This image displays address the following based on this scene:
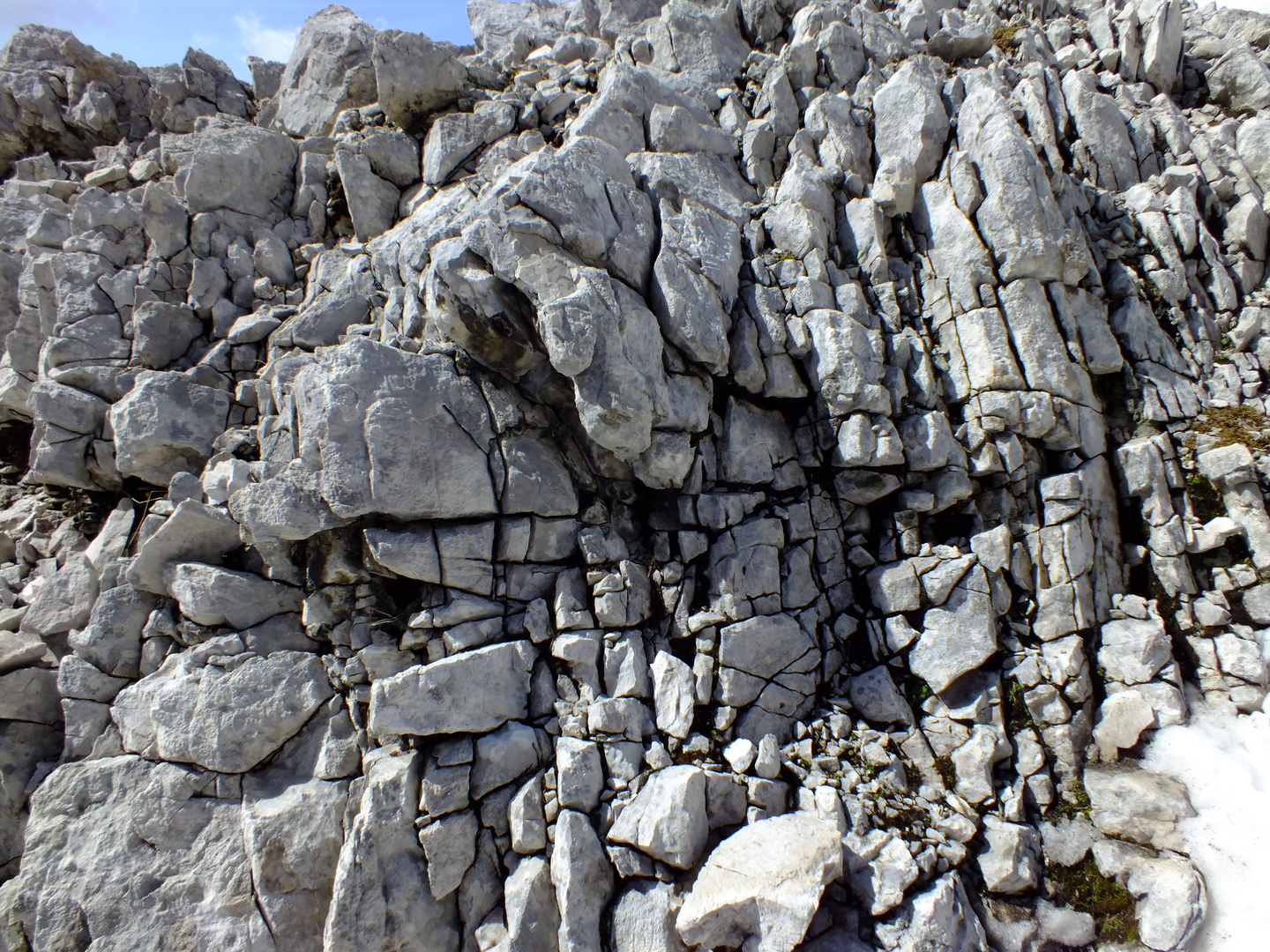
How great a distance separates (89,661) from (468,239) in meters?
9.73

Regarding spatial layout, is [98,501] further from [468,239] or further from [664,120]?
[664,120]

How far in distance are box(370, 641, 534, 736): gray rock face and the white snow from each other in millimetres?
10683

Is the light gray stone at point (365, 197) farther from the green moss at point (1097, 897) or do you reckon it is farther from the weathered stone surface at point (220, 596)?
the green moss at point (1097, 897)

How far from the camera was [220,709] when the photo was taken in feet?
29.7

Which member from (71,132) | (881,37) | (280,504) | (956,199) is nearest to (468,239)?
(280,504)

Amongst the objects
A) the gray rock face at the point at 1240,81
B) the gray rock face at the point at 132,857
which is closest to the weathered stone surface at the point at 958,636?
the gray rock face at the point at 132,857

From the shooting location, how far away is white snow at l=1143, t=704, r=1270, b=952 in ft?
26.8

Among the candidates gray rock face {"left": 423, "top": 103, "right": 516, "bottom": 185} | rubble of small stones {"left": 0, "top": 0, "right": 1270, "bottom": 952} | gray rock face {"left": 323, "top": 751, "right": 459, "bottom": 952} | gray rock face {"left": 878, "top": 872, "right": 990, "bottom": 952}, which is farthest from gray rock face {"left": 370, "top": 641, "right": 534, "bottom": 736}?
gray rock face {"left": 423, "top": 103, "right": 516, "bottom": 185}

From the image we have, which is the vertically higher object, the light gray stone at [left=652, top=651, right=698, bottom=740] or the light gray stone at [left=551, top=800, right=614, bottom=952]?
the light gray stone at [left=652, top=651, right=698, bottom=740]

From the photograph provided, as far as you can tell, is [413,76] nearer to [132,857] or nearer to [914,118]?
[914,118]

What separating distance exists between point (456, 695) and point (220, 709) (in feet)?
12.1

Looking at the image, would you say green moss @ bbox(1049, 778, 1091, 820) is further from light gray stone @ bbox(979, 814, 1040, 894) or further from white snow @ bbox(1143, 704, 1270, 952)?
white snow @ bbox(1143, 704, 1270, 952)

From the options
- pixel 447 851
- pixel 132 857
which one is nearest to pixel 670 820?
pixel 447 851

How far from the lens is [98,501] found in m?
11.9
